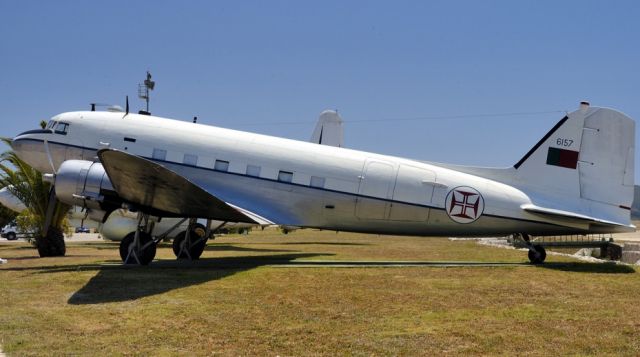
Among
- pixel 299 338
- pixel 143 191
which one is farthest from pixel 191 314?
pixel 143 191

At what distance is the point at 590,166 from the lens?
1520 cm

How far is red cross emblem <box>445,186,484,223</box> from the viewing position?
49.9ft

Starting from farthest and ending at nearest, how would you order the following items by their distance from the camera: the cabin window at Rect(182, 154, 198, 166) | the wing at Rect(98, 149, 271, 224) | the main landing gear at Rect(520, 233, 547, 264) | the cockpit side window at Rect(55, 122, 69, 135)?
1. the cockpit side window at Rect(55, 122, 69, 135)
2. the cabin window at Rect(182, 154, 198, 166)
3. the main landing gear at Rect(520, 233, 547, 264)
4. the wing at Rect(98, 149, 271, 224)

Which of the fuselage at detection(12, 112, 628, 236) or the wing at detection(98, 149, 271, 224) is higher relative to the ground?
the fuselage at detection(12, 112, 628, 236)

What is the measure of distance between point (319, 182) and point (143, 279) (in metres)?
5.81

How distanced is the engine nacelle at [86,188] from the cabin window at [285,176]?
4406 millimetres

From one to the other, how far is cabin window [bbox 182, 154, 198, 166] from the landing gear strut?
6.96 ft

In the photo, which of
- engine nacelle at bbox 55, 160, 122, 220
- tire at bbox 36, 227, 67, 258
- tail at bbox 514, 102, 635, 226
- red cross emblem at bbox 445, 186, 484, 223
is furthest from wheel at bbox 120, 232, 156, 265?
tail at bbox 514, 102, 635, 226

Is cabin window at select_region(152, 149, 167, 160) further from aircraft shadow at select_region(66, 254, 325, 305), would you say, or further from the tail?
the tail

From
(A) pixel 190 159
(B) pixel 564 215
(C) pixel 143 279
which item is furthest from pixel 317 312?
(B) pixel 564 215

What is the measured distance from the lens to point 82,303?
8.99 metres

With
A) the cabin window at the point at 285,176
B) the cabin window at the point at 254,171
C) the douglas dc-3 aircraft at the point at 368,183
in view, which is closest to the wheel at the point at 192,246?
the douglas dc-3 aircraft at the point at 368,183

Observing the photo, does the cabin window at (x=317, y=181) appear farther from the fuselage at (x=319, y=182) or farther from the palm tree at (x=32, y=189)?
the palm tree at (x=32, y=189)

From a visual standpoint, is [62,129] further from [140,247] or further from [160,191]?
[160,191]
